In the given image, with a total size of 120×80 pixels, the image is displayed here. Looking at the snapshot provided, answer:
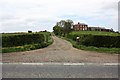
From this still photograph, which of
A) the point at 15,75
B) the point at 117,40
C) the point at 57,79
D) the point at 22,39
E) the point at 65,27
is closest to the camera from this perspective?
the point at 57,79

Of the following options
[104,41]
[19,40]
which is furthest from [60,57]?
[19,40]

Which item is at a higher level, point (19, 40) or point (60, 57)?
point (19, 40)

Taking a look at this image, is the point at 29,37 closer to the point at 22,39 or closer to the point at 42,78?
the point at 22,39

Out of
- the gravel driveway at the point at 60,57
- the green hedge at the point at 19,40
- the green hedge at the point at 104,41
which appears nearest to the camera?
the gravel driveway at the point at 60,57

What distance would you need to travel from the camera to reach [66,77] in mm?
8031

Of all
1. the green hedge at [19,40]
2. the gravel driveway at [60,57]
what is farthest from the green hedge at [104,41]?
the gravel driveway at [60,57]

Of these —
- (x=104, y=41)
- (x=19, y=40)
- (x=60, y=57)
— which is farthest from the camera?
(x=19, y=40)

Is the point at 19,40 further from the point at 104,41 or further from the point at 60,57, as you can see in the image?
the point at 60,57

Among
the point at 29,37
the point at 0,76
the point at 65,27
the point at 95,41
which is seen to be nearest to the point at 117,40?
the point at 95,41

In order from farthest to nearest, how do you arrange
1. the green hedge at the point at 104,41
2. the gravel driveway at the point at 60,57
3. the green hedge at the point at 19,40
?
the green hedge at the point at 19,40, the green hedge at the point at 104,41, the gravel driveway at the point at 60,57

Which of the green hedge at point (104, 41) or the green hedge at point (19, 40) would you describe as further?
the green hedge at point (19, 40)

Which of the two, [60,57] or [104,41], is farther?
[104,41]

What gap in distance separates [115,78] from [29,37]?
20882 mm

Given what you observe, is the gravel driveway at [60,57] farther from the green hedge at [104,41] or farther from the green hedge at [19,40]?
the green hedge at [19,40]
